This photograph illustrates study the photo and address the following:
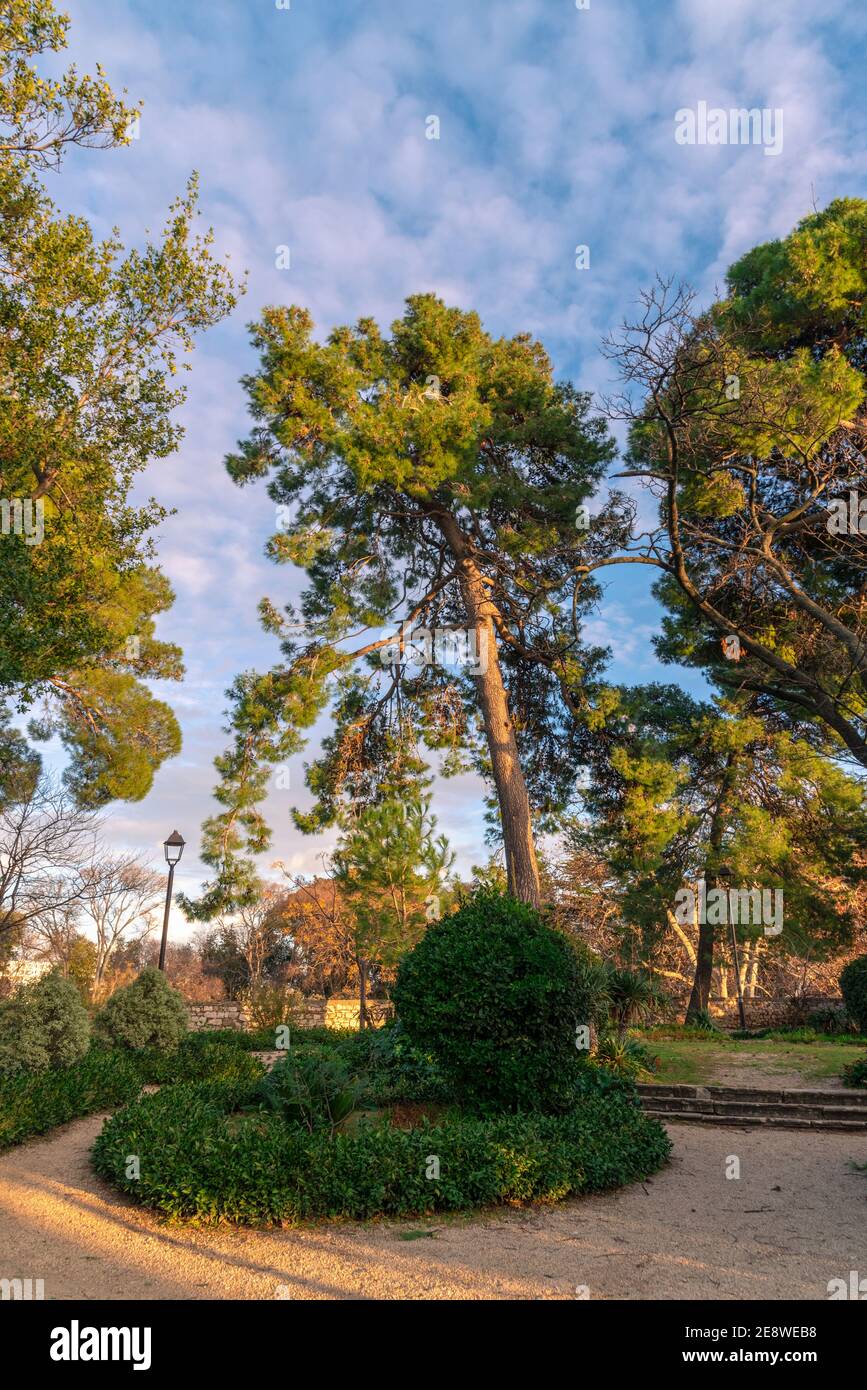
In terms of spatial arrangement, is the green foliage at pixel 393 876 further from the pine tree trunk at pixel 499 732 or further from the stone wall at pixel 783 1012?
the stone wall at pixel 783 1012

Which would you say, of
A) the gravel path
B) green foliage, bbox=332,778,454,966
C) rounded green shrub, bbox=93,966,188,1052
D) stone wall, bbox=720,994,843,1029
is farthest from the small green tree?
the gravel path

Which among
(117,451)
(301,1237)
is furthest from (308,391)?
(301,1237)

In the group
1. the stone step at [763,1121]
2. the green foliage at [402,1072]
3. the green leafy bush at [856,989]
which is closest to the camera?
the green foliage at [402,1072]

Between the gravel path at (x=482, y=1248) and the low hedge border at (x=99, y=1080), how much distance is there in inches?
37.1

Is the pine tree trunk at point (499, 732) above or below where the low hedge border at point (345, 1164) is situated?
above

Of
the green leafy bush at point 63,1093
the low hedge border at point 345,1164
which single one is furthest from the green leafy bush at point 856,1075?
the green leafy bush at point 63,1093

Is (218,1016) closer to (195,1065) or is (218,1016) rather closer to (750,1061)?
(195,1065)

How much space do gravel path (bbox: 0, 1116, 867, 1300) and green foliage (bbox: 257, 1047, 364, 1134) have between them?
1.54m

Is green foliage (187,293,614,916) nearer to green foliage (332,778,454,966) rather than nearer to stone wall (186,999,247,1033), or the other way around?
green foliage (332,778,454,966)

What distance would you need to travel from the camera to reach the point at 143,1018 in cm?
1134

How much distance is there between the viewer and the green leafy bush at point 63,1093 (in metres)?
7.06
